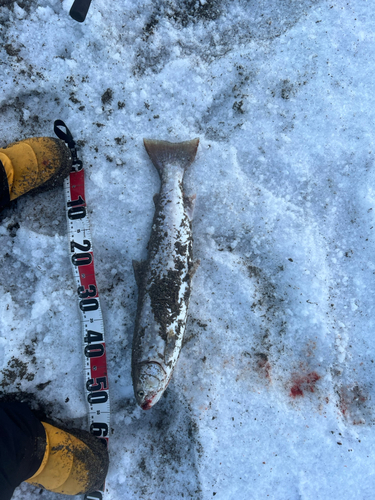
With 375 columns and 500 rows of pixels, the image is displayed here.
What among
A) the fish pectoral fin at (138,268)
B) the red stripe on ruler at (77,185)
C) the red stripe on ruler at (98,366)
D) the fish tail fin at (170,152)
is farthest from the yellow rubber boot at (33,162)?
the red stripe on ruler at (98,366)

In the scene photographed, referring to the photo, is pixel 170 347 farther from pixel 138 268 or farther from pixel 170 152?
pixel 170 152

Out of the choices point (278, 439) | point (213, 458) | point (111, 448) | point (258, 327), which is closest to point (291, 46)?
point (258, 327)

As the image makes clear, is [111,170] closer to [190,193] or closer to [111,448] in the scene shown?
[190,193]

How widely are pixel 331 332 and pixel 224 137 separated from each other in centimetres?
291

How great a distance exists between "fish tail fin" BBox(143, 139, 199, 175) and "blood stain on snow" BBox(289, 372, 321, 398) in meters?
3.04

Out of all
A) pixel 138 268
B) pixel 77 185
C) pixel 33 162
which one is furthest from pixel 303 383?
pixel 33 162

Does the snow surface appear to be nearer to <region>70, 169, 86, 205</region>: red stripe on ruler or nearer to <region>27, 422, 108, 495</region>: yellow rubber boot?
<region>70, 169, 86, 205</region>: red stripe on ruler

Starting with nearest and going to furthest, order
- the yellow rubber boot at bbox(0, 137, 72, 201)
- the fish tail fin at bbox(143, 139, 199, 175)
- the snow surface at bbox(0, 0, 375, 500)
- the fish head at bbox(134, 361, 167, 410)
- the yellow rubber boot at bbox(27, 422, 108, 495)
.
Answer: the yellow rubber boot at bbox(27, 422, 108, 495)
the fish head at bbox(134, 361, 167, 410)
the yellow rubber boot at bbox(0, 137, 72, 201)
the snow surface at bbox(0, 0, 375, 500)
the fish tail fin at bbox(143, 139, 199, 175)

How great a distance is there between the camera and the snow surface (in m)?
3.55

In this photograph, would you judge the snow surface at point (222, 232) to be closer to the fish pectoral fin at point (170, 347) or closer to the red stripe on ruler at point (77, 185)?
the red stripe on ruler at point (77, 185)

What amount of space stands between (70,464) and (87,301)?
67.9 inches

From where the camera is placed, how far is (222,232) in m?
3.91

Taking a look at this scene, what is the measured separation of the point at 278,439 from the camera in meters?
3.53

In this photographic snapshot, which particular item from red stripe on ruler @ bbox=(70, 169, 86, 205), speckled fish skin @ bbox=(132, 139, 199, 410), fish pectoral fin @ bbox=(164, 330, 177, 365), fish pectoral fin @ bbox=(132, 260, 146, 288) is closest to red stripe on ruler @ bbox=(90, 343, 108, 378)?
speckled fish skin @ bbox=(132, 139, 199, 410)
